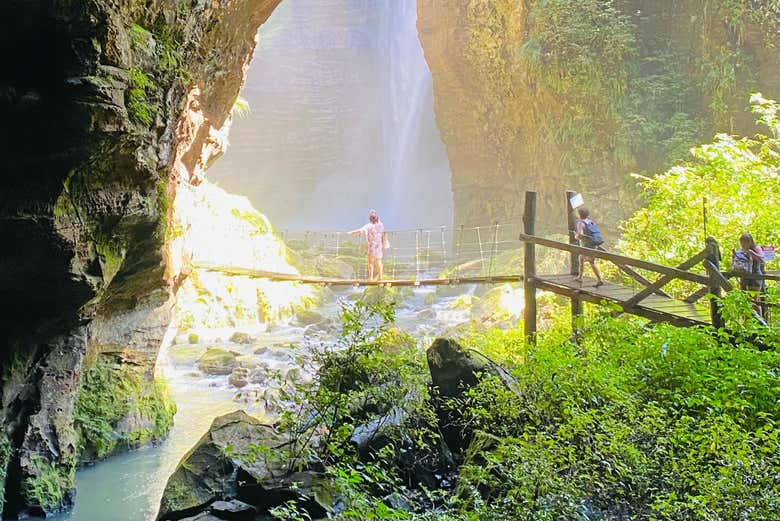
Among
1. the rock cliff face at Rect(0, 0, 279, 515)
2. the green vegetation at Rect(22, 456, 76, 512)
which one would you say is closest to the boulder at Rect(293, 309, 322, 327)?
the rock cliff face at Rect(0, 0, 279, 515)

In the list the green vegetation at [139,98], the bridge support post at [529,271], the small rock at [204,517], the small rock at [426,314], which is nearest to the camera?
the small rock at [204,517]

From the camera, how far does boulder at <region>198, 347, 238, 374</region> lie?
492 inches

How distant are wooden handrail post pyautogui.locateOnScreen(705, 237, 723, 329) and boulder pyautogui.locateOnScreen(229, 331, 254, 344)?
11441 mm

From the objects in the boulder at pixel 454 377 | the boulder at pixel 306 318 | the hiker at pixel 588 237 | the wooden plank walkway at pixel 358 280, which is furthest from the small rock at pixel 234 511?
the boulder at pixel 306 318

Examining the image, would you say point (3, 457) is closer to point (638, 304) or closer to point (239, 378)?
point (239, 378)

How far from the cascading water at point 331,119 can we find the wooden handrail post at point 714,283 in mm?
31273

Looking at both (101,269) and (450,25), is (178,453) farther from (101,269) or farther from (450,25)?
(450,25)

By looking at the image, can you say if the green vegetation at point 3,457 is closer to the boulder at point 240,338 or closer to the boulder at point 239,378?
the boulder at point 239,378

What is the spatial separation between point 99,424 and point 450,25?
60.8 ft

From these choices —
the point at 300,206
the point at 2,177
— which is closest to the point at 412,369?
the point at 2,177

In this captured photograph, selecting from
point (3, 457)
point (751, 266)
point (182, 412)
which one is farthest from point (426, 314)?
point (3, 457)

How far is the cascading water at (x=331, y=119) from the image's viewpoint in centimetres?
3828

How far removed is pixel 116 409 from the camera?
8117 millimetres

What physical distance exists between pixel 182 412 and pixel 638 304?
7193 millimetres
